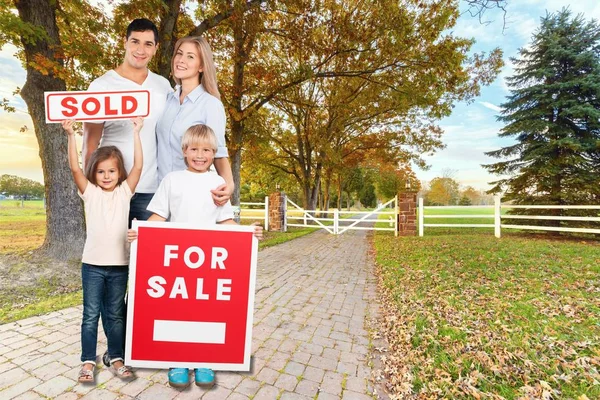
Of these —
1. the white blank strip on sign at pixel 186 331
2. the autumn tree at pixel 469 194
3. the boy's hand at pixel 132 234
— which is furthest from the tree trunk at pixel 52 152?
the autumn tree at pixel 469 194

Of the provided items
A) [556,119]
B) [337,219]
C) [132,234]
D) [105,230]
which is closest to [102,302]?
[105,230]

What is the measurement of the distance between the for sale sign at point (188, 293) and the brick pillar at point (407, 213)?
11.2 metres

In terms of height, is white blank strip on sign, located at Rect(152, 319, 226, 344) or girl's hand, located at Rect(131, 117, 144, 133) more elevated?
girl's hand, located at Rect(131, 117, 144, 133)

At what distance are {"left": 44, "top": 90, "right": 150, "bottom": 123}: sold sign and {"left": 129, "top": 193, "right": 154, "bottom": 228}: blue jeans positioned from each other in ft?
1.61

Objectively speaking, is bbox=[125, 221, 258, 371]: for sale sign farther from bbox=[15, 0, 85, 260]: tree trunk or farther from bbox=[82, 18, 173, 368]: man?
bbox=[15, 0, 85, 260]: tree trunk

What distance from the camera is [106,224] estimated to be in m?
1.69

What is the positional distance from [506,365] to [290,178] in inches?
936

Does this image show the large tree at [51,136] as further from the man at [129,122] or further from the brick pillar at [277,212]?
the brick pillar at [277,212]

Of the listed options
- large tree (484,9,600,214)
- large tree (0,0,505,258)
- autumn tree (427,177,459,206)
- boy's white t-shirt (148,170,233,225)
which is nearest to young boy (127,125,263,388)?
boy's white t-shirt (148,170,233,225)

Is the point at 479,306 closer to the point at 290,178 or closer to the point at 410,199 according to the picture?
the point at 410,199

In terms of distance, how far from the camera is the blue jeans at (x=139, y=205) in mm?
1807

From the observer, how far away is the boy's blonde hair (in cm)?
160

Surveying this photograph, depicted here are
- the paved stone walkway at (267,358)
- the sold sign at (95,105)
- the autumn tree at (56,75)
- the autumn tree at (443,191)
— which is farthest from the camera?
the autumn tree at (443,191)

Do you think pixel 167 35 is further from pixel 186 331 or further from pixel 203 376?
pixel 203 376
